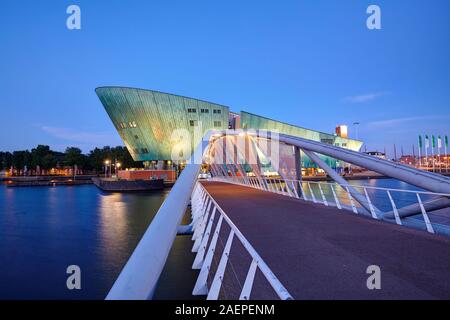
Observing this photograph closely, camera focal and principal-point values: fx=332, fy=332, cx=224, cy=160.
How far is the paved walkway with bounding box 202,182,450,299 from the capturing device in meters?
3.86

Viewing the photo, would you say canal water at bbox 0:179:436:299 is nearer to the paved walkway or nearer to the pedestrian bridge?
the pedestrian bridge

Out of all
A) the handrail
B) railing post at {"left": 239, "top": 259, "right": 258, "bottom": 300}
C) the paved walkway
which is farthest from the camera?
the paved walkway

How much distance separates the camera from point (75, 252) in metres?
17.5

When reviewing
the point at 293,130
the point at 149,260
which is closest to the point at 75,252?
the point at 149,260

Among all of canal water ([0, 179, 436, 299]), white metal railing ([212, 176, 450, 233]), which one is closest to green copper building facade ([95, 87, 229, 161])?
canal water ([0, 179, 436, 299])

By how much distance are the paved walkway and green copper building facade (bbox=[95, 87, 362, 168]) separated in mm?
58713

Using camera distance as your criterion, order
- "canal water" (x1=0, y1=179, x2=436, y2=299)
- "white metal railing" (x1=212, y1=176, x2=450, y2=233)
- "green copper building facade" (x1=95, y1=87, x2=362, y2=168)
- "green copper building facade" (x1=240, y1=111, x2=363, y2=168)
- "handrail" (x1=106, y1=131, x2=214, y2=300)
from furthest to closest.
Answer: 1. "green copper building facade" (x1=240, y1=111, x2=363, y2=168)
2. "green copper building facade" (x1=95, y1=87, x2=362, y2=168)
3. "canal water" (x1=0, y1=179, x2=436, y2=299)
4. "white metal railing" (x1=212, y1=176, x2=450, y2=233)
5. "handrail" (x1=106, y1=131, x2=214, y2=300)

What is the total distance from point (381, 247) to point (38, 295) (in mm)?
11100

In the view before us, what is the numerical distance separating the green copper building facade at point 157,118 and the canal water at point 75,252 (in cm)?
3437

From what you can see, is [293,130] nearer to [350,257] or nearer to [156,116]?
[156,116]

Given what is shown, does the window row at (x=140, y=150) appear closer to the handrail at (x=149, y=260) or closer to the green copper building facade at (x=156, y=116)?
the green copper building facade at (x=156, y=116)

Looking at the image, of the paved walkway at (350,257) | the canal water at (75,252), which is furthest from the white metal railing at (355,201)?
the canal water at (75,252)

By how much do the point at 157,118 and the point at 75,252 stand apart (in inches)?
1972

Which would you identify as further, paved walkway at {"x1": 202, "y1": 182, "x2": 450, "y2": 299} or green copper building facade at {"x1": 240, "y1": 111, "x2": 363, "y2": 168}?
green copper building facade at {"x1": 240, "y1": 111, "x2": 363, "y2": 168}
